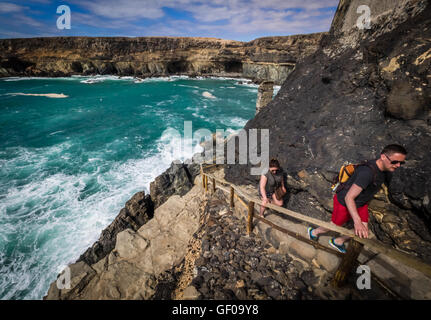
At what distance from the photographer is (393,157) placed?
243 centimetres

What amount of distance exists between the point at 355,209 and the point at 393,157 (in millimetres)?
891

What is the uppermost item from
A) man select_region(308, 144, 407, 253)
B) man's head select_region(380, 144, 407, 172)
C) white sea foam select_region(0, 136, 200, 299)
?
man's head select_region(380, 144, 407, 172)

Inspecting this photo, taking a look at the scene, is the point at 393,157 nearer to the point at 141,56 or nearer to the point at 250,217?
the point at 250,217

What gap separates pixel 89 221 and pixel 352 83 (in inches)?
497

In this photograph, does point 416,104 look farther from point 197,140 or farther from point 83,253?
point 197,140

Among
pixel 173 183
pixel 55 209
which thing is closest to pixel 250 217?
pixel 173 183

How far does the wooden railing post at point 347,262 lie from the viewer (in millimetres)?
2490

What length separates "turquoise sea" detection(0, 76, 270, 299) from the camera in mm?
7895

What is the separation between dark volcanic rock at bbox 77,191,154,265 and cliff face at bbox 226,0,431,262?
19.2 feet

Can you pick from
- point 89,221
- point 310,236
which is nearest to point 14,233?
point 89,221

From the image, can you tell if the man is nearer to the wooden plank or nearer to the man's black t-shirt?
the man's black t-shirt

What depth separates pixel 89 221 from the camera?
927 centimetres

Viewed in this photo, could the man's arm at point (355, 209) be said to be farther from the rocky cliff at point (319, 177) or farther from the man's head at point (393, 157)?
the rocky cliff at point (319, 177)

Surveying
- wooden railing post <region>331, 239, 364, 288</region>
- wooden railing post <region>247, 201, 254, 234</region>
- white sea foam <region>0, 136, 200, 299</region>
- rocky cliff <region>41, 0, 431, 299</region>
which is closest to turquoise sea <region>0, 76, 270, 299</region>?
white sea foam <region>0, 136, 200, 299</region>
